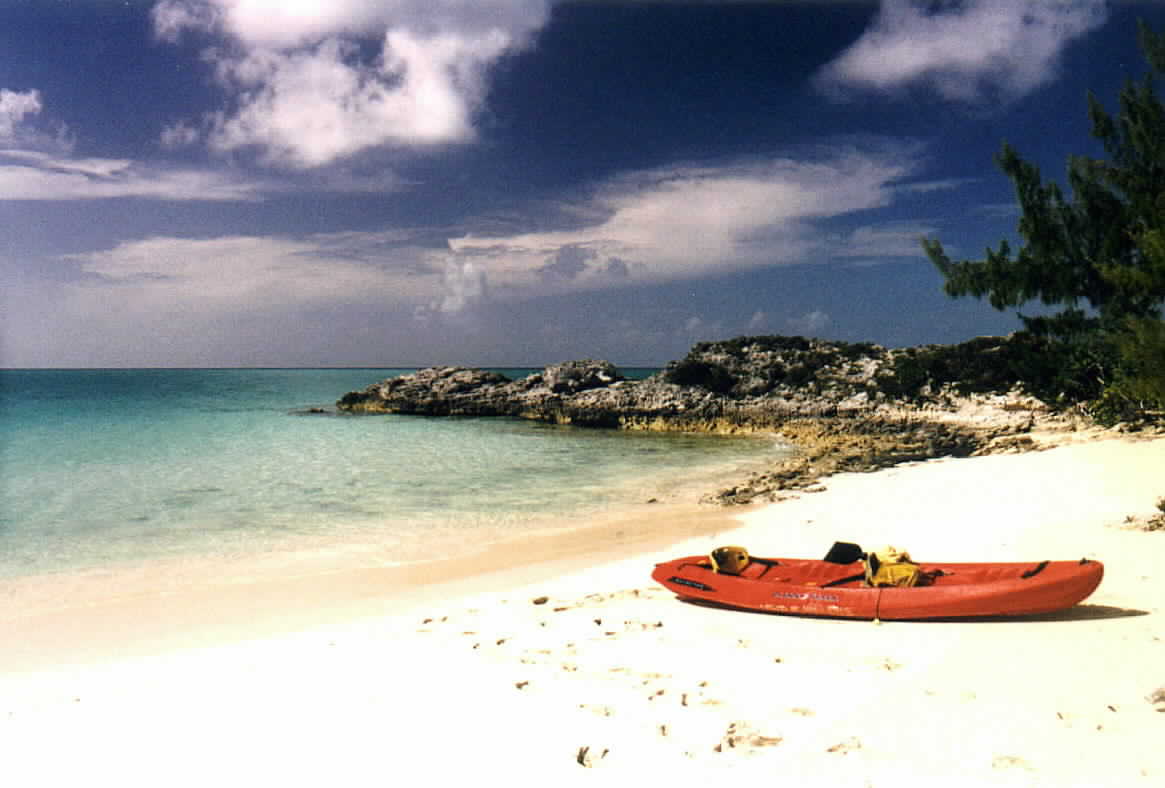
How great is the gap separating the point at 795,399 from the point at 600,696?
35824mm

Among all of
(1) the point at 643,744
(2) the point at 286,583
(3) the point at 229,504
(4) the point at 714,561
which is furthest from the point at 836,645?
(3) the point at 229,504

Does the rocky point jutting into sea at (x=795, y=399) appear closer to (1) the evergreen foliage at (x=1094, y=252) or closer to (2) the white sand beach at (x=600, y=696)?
(1) the evergreen foliage at (x=1094, y=252)

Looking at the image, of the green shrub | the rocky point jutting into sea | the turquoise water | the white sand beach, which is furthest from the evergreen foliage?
the green shrub

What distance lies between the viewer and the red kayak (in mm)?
6770

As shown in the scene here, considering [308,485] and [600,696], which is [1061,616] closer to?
[600,696]

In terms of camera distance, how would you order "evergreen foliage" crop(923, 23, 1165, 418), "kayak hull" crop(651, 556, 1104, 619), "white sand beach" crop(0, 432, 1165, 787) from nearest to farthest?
"white sand beach" crop(0, 432, 1165, 787)
"kayak hull" crop(651, 556, 1104, 619)
"evergreen foliage" crop(923, 23, 1165, 418)

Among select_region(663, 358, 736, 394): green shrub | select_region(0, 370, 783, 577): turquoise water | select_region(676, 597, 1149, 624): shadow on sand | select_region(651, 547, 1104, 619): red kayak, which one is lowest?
select_region(0, 370, 783, 577): turquoise water

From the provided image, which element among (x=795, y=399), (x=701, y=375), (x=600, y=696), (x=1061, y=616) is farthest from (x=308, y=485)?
(x=701, y=375)

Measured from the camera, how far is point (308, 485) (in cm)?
2059

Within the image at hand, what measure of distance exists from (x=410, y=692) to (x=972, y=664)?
4.86m

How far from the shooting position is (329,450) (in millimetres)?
30047

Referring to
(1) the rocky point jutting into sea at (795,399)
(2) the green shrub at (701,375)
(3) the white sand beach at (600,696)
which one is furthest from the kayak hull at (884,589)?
→ (2) the green shrub at (701,375)

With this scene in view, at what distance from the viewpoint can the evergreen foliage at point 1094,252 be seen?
10.5m

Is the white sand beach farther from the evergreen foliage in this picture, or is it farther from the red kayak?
the evergreen foliage
